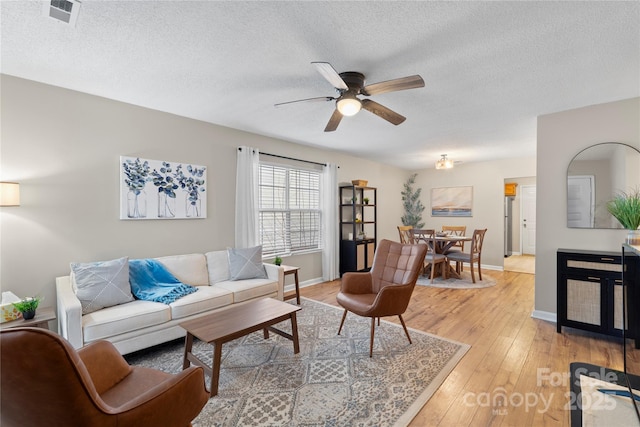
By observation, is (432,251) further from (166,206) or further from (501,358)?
(166,206)

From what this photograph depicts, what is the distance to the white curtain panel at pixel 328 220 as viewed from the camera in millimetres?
5391

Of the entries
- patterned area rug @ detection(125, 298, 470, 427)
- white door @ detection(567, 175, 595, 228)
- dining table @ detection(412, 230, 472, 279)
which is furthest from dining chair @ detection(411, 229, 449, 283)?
patterned area rug @ detection(125, 298, 470, 427)

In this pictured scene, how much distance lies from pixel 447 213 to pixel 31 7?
24.3 ft

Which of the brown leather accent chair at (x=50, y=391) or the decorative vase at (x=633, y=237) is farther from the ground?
the decorative vase at (x=633, y=237)

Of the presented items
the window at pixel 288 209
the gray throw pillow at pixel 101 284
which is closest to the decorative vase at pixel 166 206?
the gray throw pillow at pixel 101 284

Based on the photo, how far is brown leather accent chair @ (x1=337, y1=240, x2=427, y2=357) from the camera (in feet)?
8.73

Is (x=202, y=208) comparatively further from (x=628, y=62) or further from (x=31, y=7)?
(x=628, y=62)

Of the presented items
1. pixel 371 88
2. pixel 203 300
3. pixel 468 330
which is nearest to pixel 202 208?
pixel 203 300

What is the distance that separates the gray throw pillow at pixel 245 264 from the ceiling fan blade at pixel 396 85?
94.3 inches

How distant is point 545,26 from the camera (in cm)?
183

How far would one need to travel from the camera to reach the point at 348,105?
238 cm

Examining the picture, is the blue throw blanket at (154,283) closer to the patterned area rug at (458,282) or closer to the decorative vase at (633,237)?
the patterned area rug at (458,282)

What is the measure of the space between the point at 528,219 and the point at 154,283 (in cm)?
924

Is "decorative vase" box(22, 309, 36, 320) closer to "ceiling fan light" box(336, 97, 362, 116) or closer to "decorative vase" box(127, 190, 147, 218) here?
"decorative vase" box(127, 190, 147, 218)
